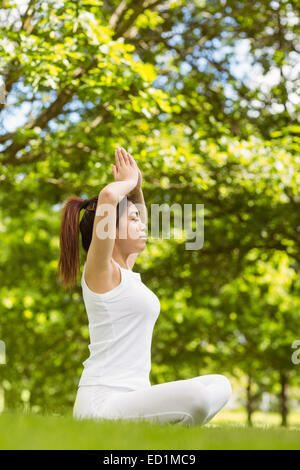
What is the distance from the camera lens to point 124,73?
8.03 m

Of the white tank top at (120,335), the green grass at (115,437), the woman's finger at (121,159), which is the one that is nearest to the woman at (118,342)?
the white tank top at (120,335)

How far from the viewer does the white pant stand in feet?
10.9

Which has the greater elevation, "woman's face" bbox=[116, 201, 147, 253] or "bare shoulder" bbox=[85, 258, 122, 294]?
"woman's face" bbox=[116, 201, 147, 253]

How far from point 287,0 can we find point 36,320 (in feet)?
31.9

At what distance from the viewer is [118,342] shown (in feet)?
12.6

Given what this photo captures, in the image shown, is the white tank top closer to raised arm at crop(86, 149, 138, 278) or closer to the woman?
the woman

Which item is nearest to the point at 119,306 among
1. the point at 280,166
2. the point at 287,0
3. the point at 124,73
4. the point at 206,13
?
the point at 124,73

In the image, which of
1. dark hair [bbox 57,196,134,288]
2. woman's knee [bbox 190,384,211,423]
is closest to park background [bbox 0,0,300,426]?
dark hair [bbox 57,196,134,288]

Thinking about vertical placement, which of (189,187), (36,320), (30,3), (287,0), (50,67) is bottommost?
(36,320)

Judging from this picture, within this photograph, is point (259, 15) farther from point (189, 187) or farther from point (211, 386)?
point (211, 386)

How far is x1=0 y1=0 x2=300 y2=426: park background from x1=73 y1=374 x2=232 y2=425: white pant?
122 inches

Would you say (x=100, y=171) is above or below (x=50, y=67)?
below

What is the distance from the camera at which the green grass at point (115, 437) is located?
2.21 m

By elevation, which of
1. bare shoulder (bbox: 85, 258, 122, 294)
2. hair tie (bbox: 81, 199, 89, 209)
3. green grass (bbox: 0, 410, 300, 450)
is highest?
hair tie (bbox: 81, 199, 89, 209)
